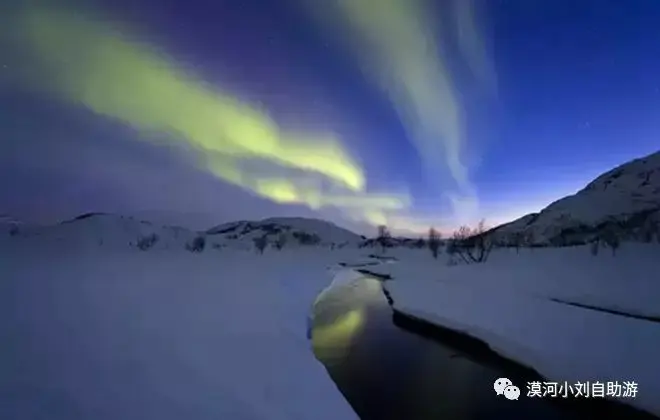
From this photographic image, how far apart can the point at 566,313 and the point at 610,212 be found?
137 feet

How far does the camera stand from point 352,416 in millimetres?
4047

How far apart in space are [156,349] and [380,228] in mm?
55941

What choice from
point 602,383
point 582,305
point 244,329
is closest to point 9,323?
point 244,329

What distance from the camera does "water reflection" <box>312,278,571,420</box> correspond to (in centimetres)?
457

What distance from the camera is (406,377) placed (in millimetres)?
5680

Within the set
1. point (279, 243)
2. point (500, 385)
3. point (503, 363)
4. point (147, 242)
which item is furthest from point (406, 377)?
point (279, 243)

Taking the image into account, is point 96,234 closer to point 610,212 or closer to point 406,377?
point 406,377

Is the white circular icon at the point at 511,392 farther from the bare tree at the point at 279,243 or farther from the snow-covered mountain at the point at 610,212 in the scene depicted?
the bare tree at the point at 279,243

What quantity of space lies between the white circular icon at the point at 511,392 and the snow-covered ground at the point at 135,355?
2.01 m

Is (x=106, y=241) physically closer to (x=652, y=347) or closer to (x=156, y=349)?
(x=156, y=349)

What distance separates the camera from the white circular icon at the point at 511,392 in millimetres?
4745

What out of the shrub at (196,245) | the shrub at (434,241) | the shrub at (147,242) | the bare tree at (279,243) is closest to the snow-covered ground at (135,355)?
the shrub at (147,242)

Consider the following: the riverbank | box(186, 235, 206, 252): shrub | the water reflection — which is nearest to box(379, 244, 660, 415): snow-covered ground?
the riverbank

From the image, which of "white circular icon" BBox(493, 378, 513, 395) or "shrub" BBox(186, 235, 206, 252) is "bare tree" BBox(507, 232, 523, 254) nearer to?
"shrub" BBox(186, 235, 206, 252)
